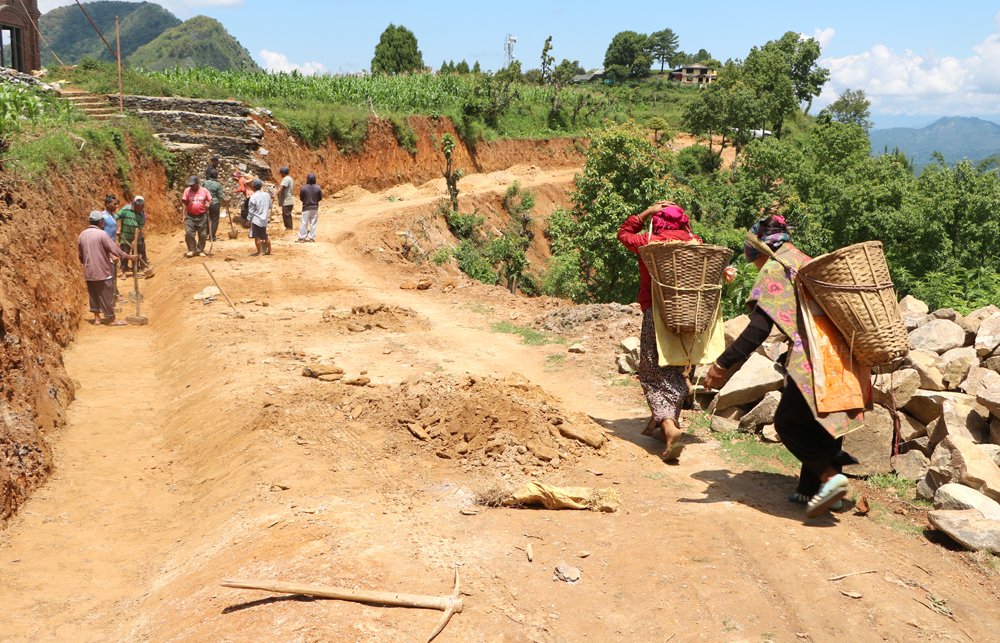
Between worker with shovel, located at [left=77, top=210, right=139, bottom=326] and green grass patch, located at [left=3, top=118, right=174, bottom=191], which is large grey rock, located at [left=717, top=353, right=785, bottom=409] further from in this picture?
green grass patch, located at [left=3, top=118, right=174, bottom=191]

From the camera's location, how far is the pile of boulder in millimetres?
4793

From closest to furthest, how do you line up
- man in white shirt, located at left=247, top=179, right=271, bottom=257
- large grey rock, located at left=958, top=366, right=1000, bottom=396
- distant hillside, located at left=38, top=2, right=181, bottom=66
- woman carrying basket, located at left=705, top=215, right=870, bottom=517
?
woman carrying basket, located at left=705, top=215, right=870, bottom=517 < large grey rock, located at left=958, top=366, right=1000, bottom=396 < man in white shirt, located at left=247, top=179, right=271, bottom=257 < distant hillside, located at left=38, top=2, right=181, bottom=66

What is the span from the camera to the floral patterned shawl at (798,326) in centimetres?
456

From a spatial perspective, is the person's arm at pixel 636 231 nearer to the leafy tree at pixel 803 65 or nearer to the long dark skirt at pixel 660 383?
the long dark skirt at pixel 660 383

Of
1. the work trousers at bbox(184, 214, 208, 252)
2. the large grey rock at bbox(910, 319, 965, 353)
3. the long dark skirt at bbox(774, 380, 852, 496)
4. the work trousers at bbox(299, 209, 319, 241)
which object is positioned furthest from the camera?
the work trousers at bbox(299, 209, 319, 241)

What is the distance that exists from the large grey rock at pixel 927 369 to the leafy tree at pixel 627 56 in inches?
2909

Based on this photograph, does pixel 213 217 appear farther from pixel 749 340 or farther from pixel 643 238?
pixel 749 340

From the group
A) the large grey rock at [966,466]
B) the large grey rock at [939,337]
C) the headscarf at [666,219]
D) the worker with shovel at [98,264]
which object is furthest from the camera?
the worker with shovel at [98,264]

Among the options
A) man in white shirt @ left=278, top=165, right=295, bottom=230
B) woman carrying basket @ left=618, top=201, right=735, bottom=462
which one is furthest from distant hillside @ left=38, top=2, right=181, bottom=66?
woman carrying basket @ left=618, top=201, right=735, bottom=462

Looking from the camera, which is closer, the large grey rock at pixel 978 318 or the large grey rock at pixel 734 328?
the large grey rock at pixel 978 318

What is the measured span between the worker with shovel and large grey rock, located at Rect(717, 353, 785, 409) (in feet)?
28.4

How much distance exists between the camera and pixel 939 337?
6.91 metres

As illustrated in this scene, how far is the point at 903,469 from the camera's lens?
5594 mm

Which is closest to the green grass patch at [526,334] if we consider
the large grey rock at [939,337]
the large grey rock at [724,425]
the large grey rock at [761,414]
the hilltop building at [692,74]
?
the large grey rock at [724,425]
